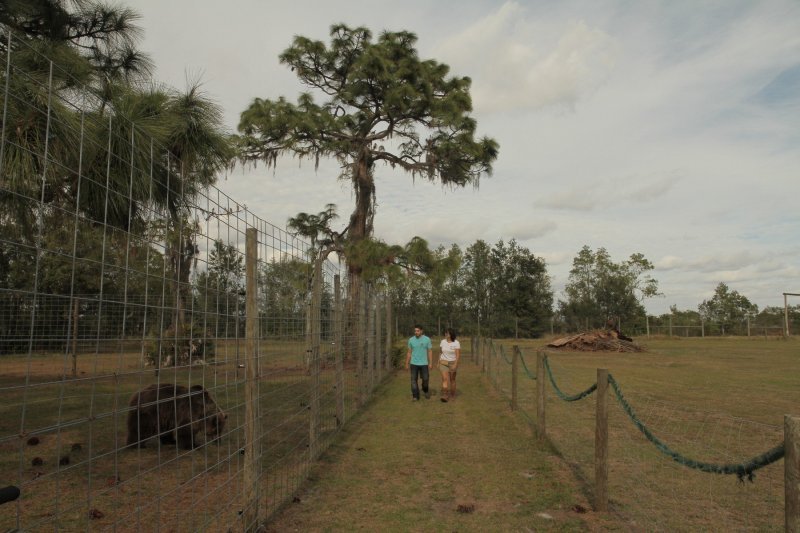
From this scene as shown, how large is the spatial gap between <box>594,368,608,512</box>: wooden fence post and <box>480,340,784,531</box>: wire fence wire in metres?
0.18

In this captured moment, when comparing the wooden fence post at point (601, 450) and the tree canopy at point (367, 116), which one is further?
the tree canopy at point (367, 116)

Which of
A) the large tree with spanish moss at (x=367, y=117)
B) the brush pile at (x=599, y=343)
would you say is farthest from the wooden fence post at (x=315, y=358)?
the brush pile at (x=599, y=343)

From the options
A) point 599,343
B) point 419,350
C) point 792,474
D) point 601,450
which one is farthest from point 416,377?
point 599,343

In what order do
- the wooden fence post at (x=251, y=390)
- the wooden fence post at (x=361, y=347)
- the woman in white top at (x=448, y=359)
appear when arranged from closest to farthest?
1. the wooden fence post at (x=251, y=390)
2. the wooden fence post at (x=361, y=347)
3. the woman in white top at (x=448, y=359)

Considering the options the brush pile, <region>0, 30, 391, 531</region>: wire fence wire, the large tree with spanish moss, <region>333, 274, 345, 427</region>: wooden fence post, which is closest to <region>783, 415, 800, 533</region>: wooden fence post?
<region>0, 30, 391, 531</region>: wire fence wire

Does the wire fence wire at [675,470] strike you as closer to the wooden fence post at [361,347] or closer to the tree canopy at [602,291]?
the wooden fence post at [361,347]

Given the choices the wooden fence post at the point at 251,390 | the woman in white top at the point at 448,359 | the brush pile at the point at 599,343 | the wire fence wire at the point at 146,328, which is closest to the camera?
the wire fence wire at the point at 146,328

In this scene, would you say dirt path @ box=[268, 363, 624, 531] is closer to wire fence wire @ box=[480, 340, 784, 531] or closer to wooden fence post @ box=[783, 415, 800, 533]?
wire fence wire @ box=[480, 340, 784, 531]

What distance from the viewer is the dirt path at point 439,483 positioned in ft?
16.2

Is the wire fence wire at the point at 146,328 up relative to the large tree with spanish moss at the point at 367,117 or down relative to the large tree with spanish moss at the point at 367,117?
down

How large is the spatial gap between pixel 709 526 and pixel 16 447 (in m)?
8.09

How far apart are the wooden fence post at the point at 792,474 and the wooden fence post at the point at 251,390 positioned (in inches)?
133

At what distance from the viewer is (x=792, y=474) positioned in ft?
9.53

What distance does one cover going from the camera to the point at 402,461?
699 centimetres
